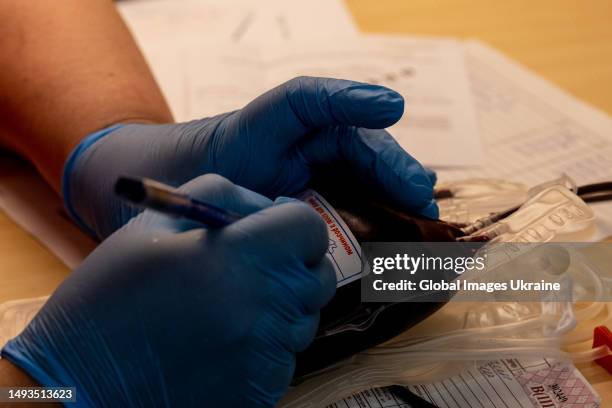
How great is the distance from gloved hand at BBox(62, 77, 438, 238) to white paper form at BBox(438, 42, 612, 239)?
13.0 inches

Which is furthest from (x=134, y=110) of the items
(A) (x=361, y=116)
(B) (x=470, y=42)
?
(B) (x=470, y=42)

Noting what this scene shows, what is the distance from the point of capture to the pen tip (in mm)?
463

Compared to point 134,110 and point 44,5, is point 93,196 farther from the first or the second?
point 44,5

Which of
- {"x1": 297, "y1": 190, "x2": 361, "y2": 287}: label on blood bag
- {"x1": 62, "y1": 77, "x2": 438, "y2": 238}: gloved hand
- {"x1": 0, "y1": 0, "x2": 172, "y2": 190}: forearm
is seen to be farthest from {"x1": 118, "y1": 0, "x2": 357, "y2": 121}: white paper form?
{"x1": 297, "y1": 190, "x2": 361, "y2": 287}: label on blood bag

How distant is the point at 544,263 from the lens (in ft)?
2.43

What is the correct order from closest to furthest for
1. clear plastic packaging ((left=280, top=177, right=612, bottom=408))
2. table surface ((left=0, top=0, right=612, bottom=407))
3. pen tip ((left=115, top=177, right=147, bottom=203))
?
pen tip ((left=115, top=177, right=147, bottom=203))
clear plastic packaging ((left=280, top=177, right=612, bottom=408))
table surface ((left=0, top=0, right=612, bottom=407))

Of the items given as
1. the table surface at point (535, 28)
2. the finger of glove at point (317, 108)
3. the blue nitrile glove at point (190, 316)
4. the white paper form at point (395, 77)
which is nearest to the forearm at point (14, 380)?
the blue nitrile glove at point (190, 316)

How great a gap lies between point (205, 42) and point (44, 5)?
1.29 feet

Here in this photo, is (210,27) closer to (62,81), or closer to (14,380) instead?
(62,81)

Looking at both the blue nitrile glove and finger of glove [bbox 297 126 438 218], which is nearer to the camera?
the blue nitrile glove

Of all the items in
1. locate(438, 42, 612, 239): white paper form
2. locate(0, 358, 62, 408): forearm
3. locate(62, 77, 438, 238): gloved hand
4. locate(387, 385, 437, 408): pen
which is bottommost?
locate(438, 42, 612, 239): white paper form

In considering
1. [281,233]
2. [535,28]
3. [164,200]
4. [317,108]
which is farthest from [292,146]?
[535,28]

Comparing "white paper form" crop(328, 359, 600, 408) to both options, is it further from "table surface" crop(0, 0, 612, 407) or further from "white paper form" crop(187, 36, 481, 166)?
"table surface" crop(0, 0, 612, 407)

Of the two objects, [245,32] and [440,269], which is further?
[245,32]
